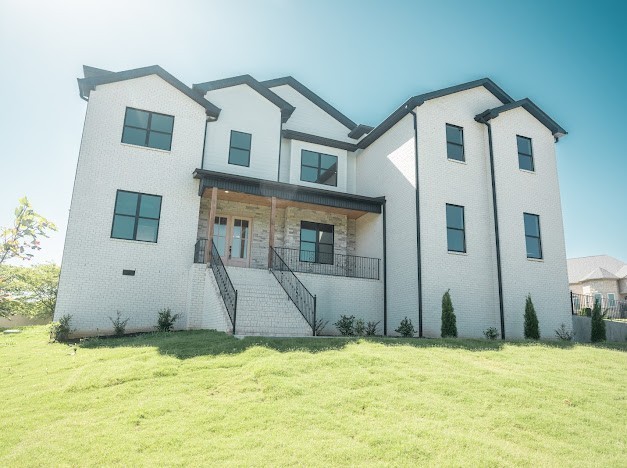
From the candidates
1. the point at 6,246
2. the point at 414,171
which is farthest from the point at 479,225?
the point at 6,246

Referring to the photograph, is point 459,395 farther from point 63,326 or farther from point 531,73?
point 531,73

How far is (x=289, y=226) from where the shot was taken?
17219 millimetres

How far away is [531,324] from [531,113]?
8443 millimetres

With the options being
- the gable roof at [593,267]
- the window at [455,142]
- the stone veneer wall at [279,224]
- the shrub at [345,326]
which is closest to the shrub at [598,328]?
the window at [455,142]

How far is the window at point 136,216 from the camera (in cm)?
1391

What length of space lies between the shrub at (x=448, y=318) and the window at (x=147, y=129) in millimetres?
10476

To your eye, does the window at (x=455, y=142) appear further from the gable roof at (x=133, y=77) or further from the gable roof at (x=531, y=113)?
the gable roof at (x=133, y=77)

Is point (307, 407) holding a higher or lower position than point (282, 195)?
lower

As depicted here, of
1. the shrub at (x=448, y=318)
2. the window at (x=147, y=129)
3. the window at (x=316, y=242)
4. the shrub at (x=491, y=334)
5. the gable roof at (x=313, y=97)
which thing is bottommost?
the shrub at (x=491, y=334)

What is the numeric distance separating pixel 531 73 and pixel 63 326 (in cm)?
1659

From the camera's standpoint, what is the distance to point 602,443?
17.0 ft

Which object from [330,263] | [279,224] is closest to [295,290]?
[330,263]

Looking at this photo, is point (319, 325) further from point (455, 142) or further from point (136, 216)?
point (455, 142)

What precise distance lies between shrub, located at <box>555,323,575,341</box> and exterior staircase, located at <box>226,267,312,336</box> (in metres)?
9.13
